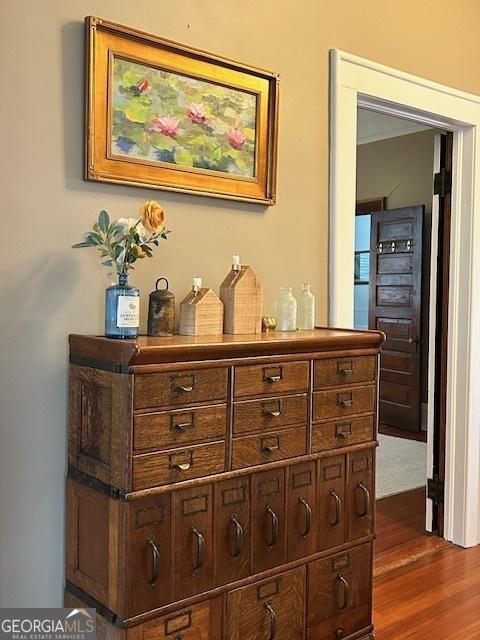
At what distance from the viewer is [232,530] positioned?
1.94 metres

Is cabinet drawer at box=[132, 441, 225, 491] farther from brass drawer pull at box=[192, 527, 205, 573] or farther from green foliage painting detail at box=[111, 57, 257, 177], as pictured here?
green foliage painting detail at box=[111, 57, 257, 177]

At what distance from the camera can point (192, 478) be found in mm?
1837

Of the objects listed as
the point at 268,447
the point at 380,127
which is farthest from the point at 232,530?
the point at 380,127

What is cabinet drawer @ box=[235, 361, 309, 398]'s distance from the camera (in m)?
1.93

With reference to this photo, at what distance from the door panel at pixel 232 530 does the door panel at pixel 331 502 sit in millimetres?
312

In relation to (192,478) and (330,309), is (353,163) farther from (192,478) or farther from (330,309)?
(192,478)

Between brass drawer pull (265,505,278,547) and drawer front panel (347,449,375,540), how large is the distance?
1.13 ft

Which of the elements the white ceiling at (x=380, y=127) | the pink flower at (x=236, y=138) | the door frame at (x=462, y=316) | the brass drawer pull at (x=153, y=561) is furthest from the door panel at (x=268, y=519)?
the white ceiling at (x=380, y=127)

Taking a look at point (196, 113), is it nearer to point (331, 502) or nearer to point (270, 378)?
point (270, 378)

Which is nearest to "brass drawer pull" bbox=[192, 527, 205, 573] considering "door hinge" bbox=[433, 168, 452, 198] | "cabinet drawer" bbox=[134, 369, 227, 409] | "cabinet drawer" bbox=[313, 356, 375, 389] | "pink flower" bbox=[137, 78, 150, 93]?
"cabinet drawer" bbox=[134, 369, 227, 409]

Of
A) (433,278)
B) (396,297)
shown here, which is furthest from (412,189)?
(433,278)

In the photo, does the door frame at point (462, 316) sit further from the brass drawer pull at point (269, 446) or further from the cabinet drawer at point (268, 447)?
the brass drawer pull at point (269, 446)

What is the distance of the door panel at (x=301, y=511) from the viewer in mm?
2092

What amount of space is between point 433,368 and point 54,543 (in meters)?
2.21
